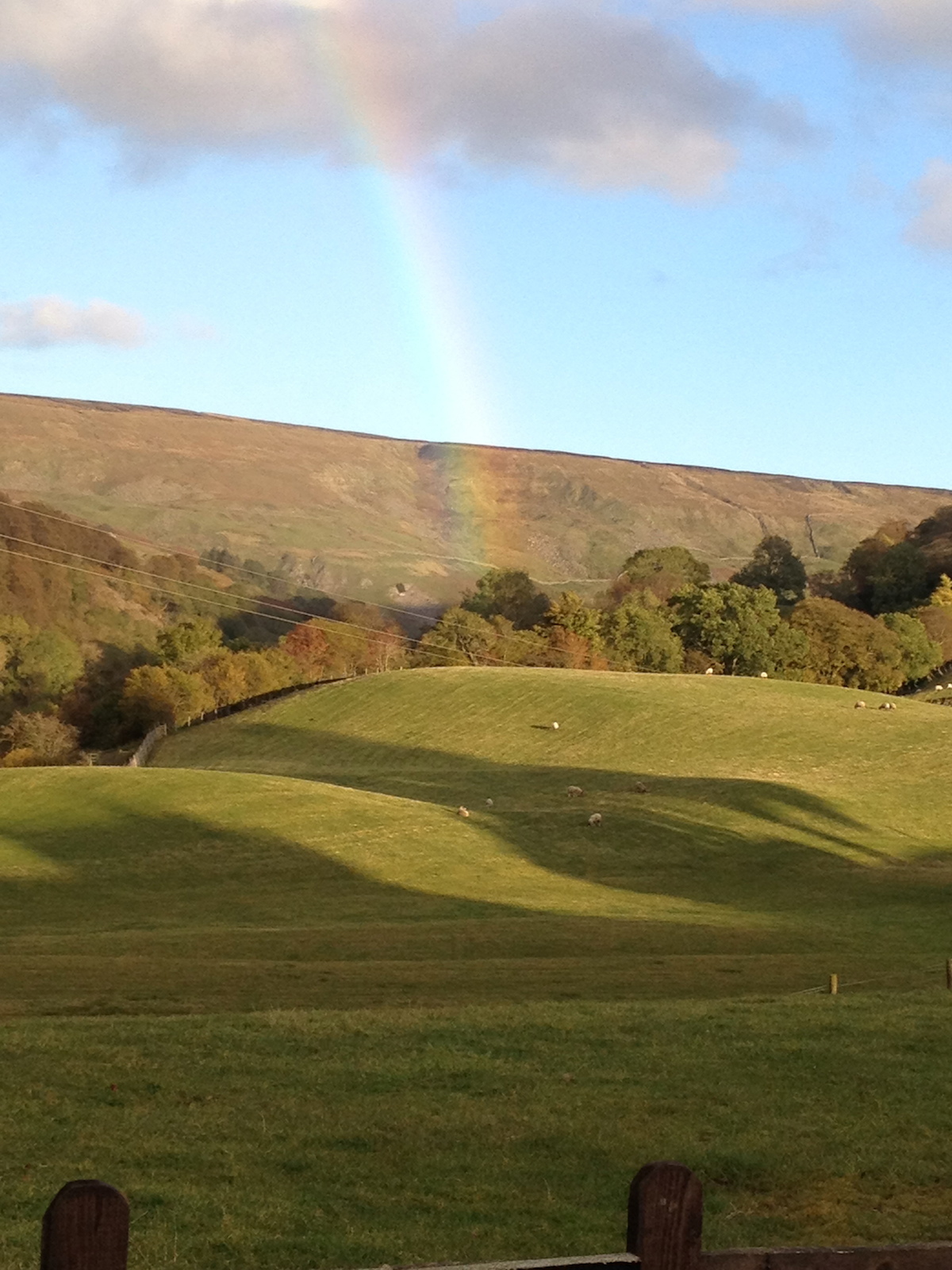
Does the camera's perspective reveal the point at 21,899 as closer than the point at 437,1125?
No

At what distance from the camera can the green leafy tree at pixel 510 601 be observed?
147875mm

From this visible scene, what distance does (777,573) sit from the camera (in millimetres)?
162375

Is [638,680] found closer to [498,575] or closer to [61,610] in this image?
[498,575]

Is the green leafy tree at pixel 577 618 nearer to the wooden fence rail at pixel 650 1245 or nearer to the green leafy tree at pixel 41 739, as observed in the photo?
the green leafy tree at pixel 41 739

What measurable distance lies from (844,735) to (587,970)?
50429mm

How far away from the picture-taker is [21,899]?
1671 inches

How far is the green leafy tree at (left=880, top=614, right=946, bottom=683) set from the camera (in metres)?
121

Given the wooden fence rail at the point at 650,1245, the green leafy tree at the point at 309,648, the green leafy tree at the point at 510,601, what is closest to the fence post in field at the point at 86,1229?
the wooden fence rail at the point at 650,1245

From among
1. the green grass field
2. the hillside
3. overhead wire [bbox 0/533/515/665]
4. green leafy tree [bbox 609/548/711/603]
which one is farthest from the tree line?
the green grass field

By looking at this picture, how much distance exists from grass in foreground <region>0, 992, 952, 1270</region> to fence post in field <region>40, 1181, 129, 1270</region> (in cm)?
532

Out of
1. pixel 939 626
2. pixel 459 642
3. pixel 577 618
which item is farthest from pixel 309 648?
pixel 939 626

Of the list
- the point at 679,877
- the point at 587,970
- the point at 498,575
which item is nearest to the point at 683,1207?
the point at 587,970

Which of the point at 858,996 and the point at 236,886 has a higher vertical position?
the point at 858,996

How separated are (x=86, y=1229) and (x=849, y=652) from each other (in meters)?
118
